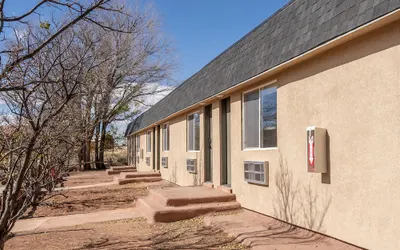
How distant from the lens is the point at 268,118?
7094 mm

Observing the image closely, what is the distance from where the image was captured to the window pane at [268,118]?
6930mm

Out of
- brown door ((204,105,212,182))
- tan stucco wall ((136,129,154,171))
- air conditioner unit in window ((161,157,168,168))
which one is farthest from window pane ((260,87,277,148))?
tan stucco wall ((136,129,154,171))

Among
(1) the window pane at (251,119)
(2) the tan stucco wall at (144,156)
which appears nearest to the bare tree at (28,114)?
(1) the window pane at (251,119)

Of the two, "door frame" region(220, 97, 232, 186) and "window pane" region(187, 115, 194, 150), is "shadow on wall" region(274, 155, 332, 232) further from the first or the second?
"window pane" region(187, 115, 194, 150)

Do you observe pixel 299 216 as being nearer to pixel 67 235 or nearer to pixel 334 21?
pixel 334 21

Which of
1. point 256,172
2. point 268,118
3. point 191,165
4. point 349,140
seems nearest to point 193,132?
point 191,165

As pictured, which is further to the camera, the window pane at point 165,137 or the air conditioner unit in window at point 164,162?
the window pane at point 165,137

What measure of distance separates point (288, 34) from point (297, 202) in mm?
2756

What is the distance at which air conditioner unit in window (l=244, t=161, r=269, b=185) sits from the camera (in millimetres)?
6984

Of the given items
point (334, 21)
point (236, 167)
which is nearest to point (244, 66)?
point (236, 167)

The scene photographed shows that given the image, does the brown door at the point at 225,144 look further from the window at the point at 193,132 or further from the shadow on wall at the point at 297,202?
the shadow on wall at the point at 297,202

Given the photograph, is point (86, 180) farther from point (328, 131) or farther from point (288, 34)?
point (328, 131)

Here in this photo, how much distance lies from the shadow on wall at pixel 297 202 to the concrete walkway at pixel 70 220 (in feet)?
12.5

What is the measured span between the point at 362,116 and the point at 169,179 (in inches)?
439
